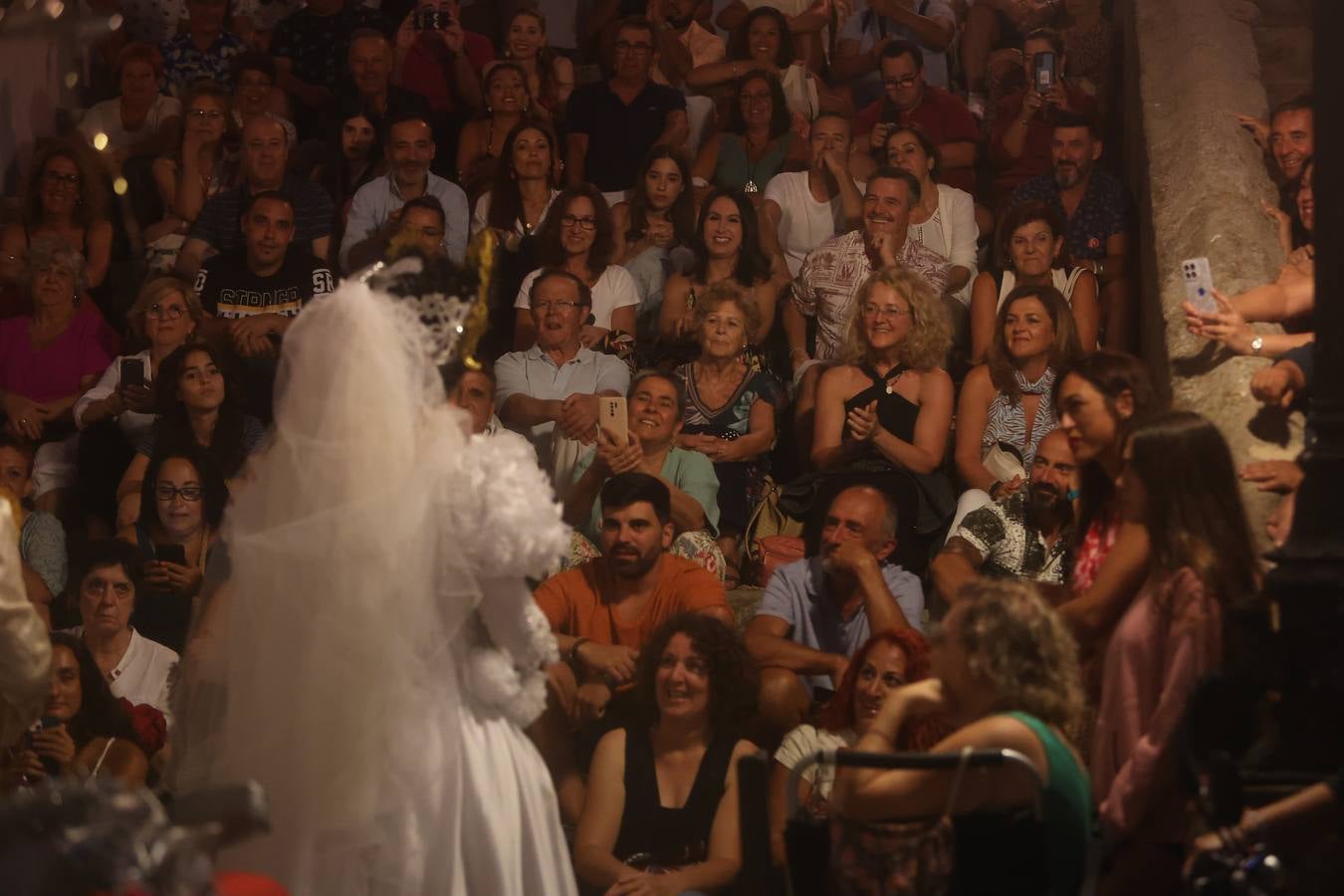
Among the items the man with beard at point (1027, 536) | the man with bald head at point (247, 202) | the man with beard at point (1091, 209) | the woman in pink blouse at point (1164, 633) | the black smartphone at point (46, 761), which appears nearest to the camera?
the woman in pink blouse at point (1164, 633)

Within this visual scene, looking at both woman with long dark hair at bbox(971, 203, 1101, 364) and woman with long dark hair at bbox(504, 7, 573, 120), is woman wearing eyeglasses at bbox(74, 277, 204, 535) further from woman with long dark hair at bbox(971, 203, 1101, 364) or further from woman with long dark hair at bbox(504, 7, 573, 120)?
woman with long dark hair at bbox(971, 203, 1101, 364)

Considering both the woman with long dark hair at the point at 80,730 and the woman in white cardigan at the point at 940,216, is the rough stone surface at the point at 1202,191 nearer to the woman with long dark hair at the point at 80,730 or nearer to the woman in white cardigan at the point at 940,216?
the woman in white cardigan at the point at 940,216

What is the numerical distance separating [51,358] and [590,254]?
2538mm

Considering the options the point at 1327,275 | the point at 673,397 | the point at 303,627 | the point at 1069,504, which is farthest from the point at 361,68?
the point at 1327,275

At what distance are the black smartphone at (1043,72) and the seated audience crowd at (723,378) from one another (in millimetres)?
24

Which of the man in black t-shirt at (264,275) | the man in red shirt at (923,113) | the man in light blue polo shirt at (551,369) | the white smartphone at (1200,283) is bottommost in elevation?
the man in light blue polo shirt at (551,369)

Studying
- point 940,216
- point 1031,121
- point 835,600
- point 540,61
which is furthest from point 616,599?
point 540,61

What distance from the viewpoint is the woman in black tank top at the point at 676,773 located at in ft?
18.2

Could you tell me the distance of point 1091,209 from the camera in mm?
8102

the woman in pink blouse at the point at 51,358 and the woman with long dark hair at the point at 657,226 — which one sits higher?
the woman with long dark hair at the point at 657,226

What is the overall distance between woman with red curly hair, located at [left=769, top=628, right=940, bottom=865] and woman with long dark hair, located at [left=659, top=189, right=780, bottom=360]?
270cm

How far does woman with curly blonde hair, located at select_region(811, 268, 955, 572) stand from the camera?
274 inches

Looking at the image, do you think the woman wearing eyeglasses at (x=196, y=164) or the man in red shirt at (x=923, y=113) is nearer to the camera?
the man in red shirt at (x=923, y=113)

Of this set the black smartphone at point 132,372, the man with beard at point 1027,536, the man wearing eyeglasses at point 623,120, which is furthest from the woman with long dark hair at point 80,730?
the man wearing eyeglasses at point 623,120
